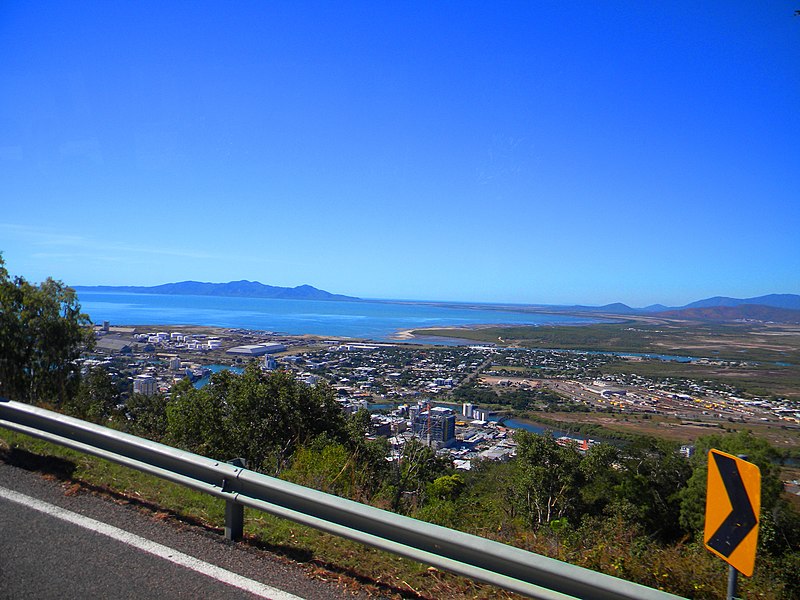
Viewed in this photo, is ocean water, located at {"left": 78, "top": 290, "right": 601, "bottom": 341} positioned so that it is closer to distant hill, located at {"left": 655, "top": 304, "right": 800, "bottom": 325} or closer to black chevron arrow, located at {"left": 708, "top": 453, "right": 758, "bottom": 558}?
black chevron arrow, located at {"left": 708, "top": 453, "right": 758, "bottom": 558}

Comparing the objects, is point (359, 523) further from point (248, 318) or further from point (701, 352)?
point (248, 318)

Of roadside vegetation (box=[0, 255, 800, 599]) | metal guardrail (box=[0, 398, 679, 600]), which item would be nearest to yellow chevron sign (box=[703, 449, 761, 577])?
metal guardrail (box=[0, 398, 679, 600])

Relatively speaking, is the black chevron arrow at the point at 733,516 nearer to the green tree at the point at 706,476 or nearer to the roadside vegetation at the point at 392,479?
the roadside vegetation at the point at 392,479

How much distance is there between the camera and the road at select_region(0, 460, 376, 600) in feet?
9.74

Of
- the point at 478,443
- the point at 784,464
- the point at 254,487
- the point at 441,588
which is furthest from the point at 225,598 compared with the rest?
the point at 784,464

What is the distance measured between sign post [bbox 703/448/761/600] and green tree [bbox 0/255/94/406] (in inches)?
529

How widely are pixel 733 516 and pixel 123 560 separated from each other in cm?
A: 374

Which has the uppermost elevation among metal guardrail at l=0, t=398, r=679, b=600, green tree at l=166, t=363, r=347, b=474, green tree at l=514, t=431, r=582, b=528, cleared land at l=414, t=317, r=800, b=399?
metal guardrail at l=0, t=398, r=679, b=600

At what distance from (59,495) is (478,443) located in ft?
54.1

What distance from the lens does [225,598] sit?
2906 millimetres

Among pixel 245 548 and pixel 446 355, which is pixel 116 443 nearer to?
pixel 245 548

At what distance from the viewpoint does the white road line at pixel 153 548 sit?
9.91 feet

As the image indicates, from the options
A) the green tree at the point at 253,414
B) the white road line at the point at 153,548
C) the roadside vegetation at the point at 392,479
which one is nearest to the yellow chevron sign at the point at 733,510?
the roadside vegetation at the point at 392,479

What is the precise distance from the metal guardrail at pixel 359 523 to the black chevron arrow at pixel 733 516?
54cm
